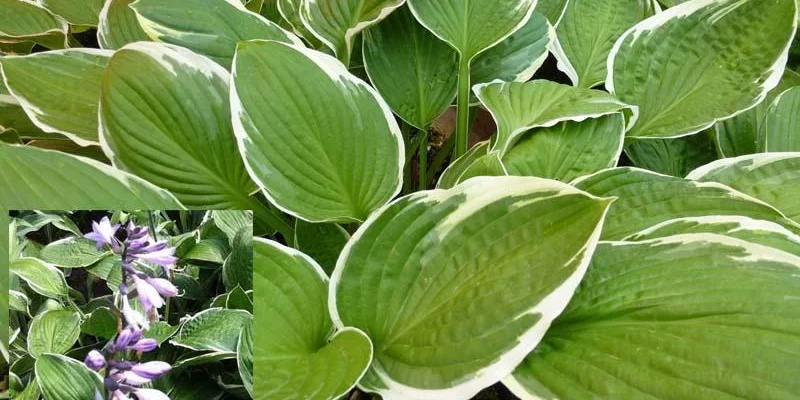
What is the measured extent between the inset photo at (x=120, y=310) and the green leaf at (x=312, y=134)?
6 cm

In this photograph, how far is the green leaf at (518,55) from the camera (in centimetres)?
75

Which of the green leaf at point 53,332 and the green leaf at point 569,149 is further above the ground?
the green leaf at point 569,149

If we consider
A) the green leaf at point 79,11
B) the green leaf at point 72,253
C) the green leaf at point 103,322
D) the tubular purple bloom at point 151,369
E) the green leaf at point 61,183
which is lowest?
the tubular purple bloom at point 151,369

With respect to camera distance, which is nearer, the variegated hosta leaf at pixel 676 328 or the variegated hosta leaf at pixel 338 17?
the variegated hosta leaf at pixel 676 328

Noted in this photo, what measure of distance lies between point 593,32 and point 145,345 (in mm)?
671

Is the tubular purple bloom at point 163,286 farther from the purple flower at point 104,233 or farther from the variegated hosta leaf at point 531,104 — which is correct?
the variegated hosta leaf at point 531,104

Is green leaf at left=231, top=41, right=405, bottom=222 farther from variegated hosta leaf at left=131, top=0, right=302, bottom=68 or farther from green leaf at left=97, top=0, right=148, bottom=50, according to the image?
green leaf at left=97, top=0, right=148, bottom=50

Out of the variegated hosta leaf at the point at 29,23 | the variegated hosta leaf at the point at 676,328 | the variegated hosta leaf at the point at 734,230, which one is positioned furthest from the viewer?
the variegated hosta leaf at the point at 29,23

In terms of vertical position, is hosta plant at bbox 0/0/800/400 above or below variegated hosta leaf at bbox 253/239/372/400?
above

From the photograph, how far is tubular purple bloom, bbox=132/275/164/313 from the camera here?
17.5 inches

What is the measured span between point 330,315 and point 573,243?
0.66ft

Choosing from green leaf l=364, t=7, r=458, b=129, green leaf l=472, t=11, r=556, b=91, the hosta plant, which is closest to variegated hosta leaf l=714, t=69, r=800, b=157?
the hosta plant

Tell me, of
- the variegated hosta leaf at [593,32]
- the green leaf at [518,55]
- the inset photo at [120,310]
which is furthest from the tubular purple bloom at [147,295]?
the variegated hosta leaf at [593,32]

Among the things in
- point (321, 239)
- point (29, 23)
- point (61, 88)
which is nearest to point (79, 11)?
point (29, 23)
